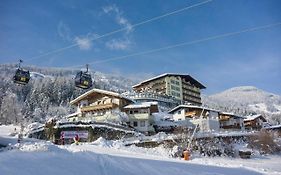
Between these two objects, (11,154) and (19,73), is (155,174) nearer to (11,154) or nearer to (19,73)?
(11,154)

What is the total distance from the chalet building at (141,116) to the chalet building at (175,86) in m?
48.3

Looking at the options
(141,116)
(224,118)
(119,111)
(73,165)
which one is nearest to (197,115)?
(224,118)

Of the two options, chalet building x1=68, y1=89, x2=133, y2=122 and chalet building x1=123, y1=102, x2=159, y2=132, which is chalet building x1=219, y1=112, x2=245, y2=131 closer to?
chalet building x1=123, y1=102, x2=159, y2=132

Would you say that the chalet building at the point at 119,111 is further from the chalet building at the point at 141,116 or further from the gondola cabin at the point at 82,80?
the gondola cabin at the point at 82,80

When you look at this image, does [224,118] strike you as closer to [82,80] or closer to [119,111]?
[119,111]

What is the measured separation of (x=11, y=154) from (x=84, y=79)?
14.1 meters

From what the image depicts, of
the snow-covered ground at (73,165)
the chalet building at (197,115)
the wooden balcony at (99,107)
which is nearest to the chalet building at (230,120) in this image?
the chalet building at (197,115)

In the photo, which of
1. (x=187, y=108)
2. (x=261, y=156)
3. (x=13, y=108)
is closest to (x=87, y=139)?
(x=261, y=156)

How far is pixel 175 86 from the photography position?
118 meters

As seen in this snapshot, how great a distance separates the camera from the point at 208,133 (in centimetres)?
5009

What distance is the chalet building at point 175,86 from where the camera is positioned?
382 ft

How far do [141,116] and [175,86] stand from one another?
57.4 meters

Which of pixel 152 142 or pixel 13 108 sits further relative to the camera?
pixel 13 108

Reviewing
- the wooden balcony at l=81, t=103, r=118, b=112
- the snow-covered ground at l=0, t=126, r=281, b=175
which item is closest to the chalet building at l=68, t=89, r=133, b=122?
the wooden balcony at l=81, t=103, r=118, b=112
